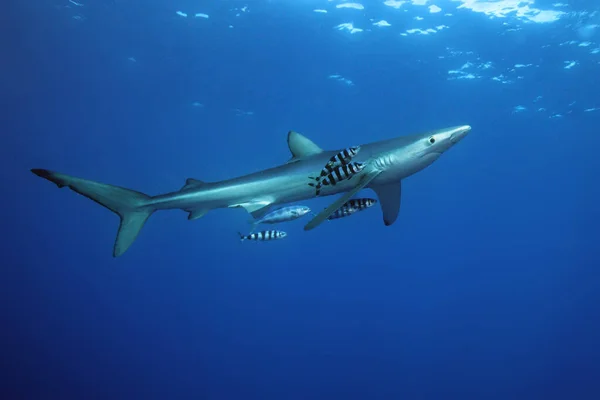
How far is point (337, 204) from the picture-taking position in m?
4.49

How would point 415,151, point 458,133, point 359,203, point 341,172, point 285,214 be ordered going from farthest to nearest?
point 285,214 < point 359,203 < point 415,151 < point 458,133 < point 341,172

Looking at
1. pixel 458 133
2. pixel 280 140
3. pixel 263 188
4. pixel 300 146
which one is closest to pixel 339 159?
pixel 300 146

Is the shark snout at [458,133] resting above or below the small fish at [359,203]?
above

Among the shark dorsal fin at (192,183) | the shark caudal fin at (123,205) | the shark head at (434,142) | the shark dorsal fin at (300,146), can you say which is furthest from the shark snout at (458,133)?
the shark caudal fin at (123,205)

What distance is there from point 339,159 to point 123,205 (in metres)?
3.09

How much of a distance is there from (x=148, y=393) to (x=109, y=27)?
25.9m

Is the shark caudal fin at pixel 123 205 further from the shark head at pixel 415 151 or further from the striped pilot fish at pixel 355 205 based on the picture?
the shark head at pixel 415 151

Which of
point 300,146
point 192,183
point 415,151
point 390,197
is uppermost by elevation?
point 300,146

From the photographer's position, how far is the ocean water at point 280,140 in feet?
72.8

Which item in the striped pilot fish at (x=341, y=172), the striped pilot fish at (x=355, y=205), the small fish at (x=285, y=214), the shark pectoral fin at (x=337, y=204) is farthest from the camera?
the small fish at (x=285, y=214)

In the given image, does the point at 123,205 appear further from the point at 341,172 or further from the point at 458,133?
the point at 458,133

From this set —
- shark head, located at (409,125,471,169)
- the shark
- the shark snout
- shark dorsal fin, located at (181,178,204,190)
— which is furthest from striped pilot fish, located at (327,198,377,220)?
shark dorsal fin, located at (181,178,204,190)

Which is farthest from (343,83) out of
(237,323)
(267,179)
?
(237,323)

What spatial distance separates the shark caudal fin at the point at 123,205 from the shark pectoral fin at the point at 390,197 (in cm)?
341
